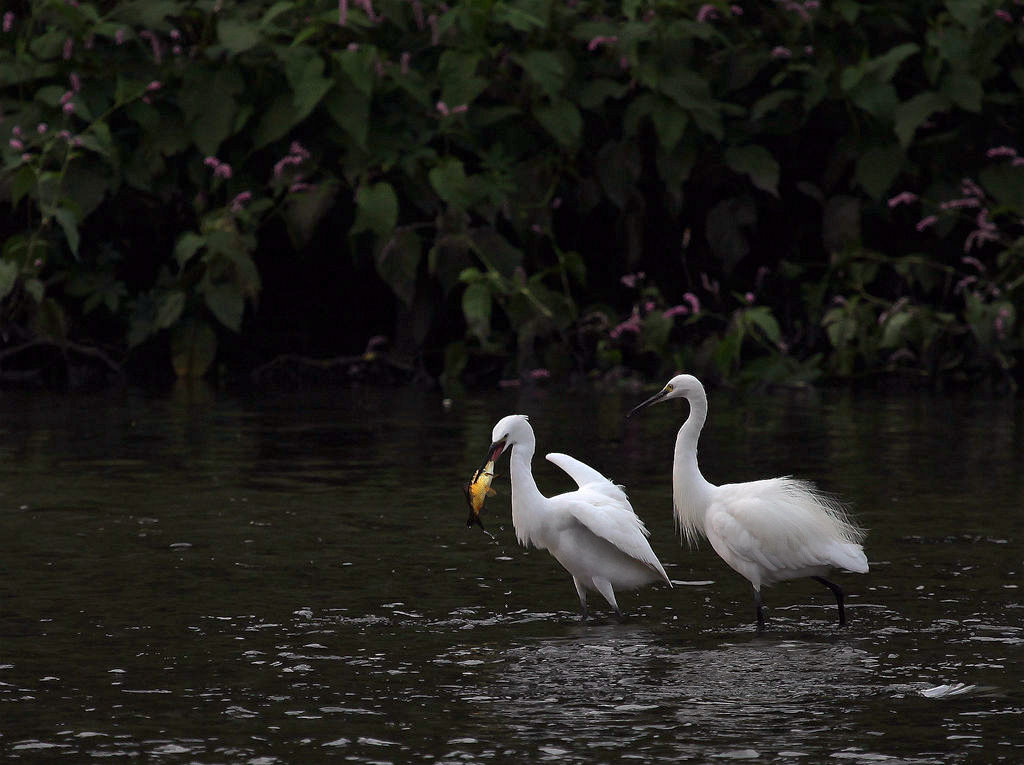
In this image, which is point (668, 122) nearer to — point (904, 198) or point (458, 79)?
point (458, 79)

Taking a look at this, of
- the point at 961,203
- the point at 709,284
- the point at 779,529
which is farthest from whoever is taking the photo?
the point at 709,284

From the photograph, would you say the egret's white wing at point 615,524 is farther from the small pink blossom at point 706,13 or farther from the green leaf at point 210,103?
the small pink blossom at point 706,13

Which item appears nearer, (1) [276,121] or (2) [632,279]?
(1) [276,121]

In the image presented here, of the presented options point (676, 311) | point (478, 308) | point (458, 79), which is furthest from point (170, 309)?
point (676, 311)

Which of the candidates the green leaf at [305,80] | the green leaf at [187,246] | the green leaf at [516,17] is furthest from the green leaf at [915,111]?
the green leaf at [187,246]

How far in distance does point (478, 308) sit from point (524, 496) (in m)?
8.24

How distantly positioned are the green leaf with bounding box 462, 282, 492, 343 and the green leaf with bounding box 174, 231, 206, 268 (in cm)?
231

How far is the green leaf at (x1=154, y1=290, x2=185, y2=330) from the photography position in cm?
1570

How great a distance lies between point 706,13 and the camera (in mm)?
16672

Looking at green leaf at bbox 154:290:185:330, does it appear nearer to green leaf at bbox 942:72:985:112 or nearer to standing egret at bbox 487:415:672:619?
green leaf at bbox 942:72:985:112

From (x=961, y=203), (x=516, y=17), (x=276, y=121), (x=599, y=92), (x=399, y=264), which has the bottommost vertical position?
(x=399, y=264)

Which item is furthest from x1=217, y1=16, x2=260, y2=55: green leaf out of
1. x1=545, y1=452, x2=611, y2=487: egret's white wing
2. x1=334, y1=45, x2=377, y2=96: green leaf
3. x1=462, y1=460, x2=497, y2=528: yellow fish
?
x1=462, y1=460, x2=497, y2=528: yellow fish

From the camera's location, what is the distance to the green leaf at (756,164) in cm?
1616

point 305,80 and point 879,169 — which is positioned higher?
point 305,80
